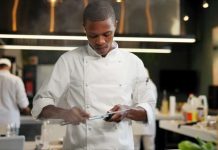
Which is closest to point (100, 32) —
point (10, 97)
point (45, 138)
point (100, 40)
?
point (100, 40)

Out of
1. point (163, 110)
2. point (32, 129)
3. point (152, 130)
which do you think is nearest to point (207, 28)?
point (163, 110)

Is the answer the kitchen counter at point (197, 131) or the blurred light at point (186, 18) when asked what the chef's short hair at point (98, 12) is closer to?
the kitchen counter at point (197, 131)

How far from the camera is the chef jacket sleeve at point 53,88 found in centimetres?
150

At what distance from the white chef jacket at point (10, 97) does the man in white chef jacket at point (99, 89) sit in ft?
8.90

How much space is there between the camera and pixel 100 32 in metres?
1.49

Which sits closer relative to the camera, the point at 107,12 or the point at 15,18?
the point at 107,12

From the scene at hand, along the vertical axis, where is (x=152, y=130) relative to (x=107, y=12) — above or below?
below

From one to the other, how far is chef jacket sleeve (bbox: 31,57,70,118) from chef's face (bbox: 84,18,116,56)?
17 centimetres

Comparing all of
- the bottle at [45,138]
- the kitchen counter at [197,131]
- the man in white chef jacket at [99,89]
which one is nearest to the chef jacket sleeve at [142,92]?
the man in white chef jacket at [99,89]

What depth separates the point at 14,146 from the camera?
5.22ft

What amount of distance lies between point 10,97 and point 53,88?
2.83 m

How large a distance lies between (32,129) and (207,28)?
3.15 metres

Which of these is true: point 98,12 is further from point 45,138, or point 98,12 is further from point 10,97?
point 10,97

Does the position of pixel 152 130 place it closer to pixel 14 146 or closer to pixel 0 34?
pixel 0 34
